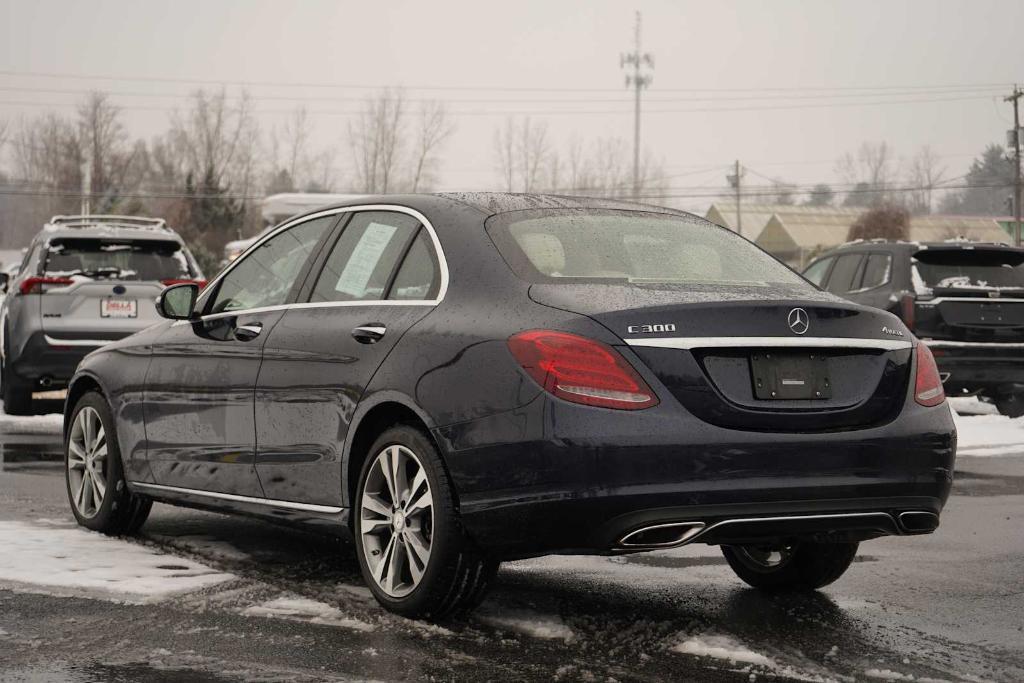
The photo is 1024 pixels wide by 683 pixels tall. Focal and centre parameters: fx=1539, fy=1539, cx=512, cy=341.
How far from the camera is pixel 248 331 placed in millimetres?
6500

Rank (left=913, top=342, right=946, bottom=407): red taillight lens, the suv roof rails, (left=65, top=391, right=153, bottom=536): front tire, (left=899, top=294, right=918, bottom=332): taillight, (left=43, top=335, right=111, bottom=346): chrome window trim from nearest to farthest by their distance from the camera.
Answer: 1. (left=913, top=342, right=946, bottom=407): red taillight lens
2. (left=65, top=391, right=153, bottom=536): front tire
3. (left=43, top=335, right=111, bottom=346): chrome window trim
4. the suv roof rails
5. (left=899, top=294, right=918, bottom=332): taillight

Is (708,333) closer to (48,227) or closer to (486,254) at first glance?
(486,254)

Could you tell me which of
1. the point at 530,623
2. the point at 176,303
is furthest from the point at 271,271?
the point at 530,623

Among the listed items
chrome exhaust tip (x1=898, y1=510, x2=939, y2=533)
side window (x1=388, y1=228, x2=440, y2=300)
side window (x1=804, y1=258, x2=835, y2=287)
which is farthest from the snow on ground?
side window (x1=804, y1=258, x2=835, y2=287)

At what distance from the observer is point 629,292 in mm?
5168

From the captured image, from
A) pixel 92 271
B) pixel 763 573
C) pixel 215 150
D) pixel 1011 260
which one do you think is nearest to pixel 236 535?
pixel 763 573

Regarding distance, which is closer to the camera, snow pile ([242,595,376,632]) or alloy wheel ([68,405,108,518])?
snow pile ([242,595,376,632])

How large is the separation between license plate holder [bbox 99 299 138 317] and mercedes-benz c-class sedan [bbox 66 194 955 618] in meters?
7.37

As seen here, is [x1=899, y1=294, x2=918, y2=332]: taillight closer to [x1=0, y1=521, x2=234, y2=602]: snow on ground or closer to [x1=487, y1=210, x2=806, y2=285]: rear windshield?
[x1=487, y1=210, x2=806, y2=285]: rear windshield

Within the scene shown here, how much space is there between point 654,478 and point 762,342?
23.3 inches

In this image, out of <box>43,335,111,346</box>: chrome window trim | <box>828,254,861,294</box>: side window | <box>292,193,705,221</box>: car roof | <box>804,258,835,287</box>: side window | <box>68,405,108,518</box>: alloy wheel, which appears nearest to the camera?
<box>292,193,705,221</box>: car roof

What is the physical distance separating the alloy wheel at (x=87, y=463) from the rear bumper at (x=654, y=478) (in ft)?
10.1

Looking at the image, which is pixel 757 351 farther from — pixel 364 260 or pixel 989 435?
pixel 989 435

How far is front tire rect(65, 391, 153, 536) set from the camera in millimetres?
7488
